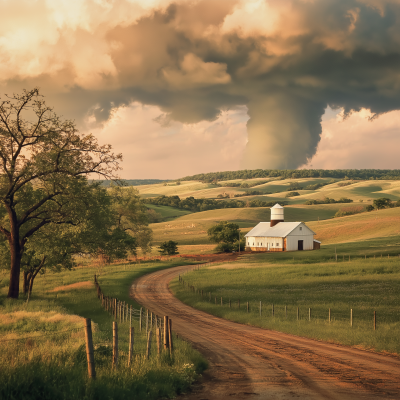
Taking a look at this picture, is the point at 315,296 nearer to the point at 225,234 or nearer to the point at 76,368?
the point at 76,368

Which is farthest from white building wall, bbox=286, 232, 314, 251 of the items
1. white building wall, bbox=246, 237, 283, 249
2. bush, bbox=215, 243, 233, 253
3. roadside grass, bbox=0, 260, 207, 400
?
roadside grass, bbox=0, 260, 207, 400

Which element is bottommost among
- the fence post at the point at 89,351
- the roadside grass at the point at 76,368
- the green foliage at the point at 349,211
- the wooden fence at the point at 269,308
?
the wooden fence at the point at 269,308

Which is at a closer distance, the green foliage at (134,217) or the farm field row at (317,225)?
the green foliage at (134,217)

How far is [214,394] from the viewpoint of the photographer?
1320cm

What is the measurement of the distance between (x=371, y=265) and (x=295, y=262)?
16.2 meters

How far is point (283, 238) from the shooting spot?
329ft

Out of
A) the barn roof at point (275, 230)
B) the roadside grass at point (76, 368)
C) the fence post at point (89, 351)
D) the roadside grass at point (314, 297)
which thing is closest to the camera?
the roadside grass at point (76, 368)

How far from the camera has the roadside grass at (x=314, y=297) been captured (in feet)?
83.2

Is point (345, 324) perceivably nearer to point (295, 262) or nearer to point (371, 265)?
point (371, 265)

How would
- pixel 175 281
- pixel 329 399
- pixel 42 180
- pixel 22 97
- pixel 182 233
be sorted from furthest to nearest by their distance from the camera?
pixel 182 233 → pixel 175 281 → pixel 42 180 → pixel 22 97 → pixel 329 399

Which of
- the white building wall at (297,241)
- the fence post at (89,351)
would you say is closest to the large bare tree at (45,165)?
the fence post at (89,351)

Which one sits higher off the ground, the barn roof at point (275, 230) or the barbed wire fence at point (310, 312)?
the barn roof at point (275, 230)

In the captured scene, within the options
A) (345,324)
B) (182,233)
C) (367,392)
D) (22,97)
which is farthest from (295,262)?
(182,233)

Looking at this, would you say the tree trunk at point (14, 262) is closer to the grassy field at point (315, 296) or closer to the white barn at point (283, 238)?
the grassy field at point (315, 296)
